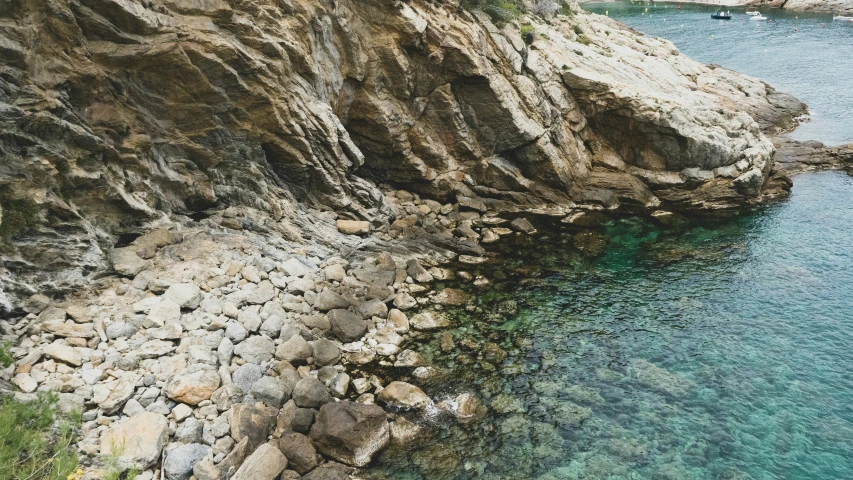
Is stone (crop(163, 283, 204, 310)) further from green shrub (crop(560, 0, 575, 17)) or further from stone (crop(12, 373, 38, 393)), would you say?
green shrub (crop(560, 0, 575, 17))

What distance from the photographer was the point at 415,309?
22.2 meters

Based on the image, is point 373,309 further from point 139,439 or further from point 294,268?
point 139,439

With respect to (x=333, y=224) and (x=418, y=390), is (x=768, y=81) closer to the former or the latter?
(x=333, y=224)

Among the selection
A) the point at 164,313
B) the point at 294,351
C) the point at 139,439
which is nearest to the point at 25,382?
the point at 139,439

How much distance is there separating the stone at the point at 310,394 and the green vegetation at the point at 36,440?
18.7 ft

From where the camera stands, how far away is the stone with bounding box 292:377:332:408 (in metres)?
16.4

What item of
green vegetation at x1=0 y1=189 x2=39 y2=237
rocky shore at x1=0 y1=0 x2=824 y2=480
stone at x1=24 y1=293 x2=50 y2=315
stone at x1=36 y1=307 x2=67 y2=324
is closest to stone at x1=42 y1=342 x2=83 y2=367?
rocky shore at x1=0 y1=0 x2=824 y2=480

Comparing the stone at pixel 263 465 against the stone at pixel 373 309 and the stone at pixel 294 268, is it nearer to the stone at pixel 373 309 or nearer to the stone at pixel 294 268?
the stone at pixel 373 309

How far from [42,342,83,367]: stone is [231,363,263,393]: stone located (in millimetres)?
4200

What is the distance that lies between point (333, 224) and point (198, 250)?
6.77 meters

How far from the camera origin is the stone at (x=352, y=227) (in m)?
25.8

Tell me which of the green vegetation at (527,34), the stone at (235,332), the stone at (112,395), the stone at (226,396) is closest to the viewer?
the stone at (112,395)

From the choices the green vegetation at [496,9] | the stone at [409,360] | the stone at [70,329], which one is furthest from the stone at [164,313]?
the green vegetation at [496,9]

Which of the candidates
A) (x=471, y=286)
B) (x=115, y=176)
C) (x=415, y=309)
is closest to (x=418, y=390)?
(x=415, y=309)
